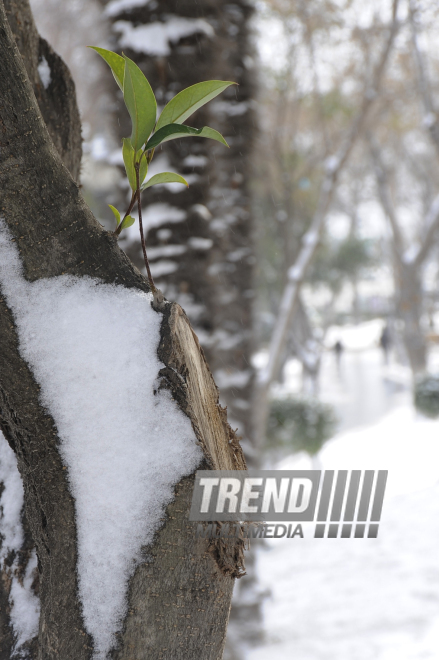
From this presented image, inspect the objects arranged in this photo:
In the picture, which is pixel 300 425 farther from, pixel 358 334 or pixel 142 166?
pixel 358 334

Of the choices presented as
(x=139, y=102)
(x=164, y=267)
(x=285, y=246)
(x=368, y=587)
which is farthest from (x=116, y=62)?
(x=285, y=246)

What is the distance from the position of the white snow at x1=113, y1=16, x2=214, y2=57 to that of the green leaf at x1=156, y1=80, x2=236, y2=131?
2.17 m

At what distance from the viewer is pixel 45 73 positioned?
44.1 inches

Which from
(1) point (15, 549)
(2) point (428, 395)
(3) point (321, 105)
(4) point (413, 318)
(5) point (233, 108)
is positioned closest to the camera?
(1) point (15, 549)

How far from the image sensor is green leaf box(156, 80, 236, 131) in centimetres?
73

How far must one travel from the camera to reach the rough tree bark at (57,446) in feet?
2.28

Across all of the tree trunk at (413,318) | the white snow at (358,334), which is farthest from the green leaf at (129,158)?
the white snow at (358,334)

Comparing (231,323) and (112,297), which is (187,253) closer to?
(231,323)

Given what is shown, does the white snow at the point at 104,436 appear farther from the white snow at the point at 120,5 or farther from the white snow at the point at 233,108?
the white snow at the point at 233,108

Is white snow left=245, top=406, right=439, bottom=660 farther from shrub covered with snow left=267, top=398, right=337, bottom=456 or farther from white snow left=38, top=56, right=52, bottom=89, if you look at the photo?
white snow left=38, top=56, right=52, bottom=89

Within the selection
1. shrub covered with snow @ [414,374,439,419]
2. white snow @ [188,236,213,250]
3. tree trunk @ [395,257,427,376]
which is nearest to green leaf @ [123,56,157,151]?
white snow @ [188,236,213,250]

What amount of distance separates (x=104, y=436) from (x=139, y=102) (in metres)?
0.46

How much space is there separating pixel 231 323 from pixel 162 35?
1797 millimetres

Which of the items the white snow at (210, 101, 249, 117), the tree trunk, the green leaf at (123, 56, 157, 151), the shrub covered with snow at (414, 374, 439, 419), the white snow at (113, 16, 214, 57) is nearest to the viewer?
the green leaf at (123, 56, 157, 151)
